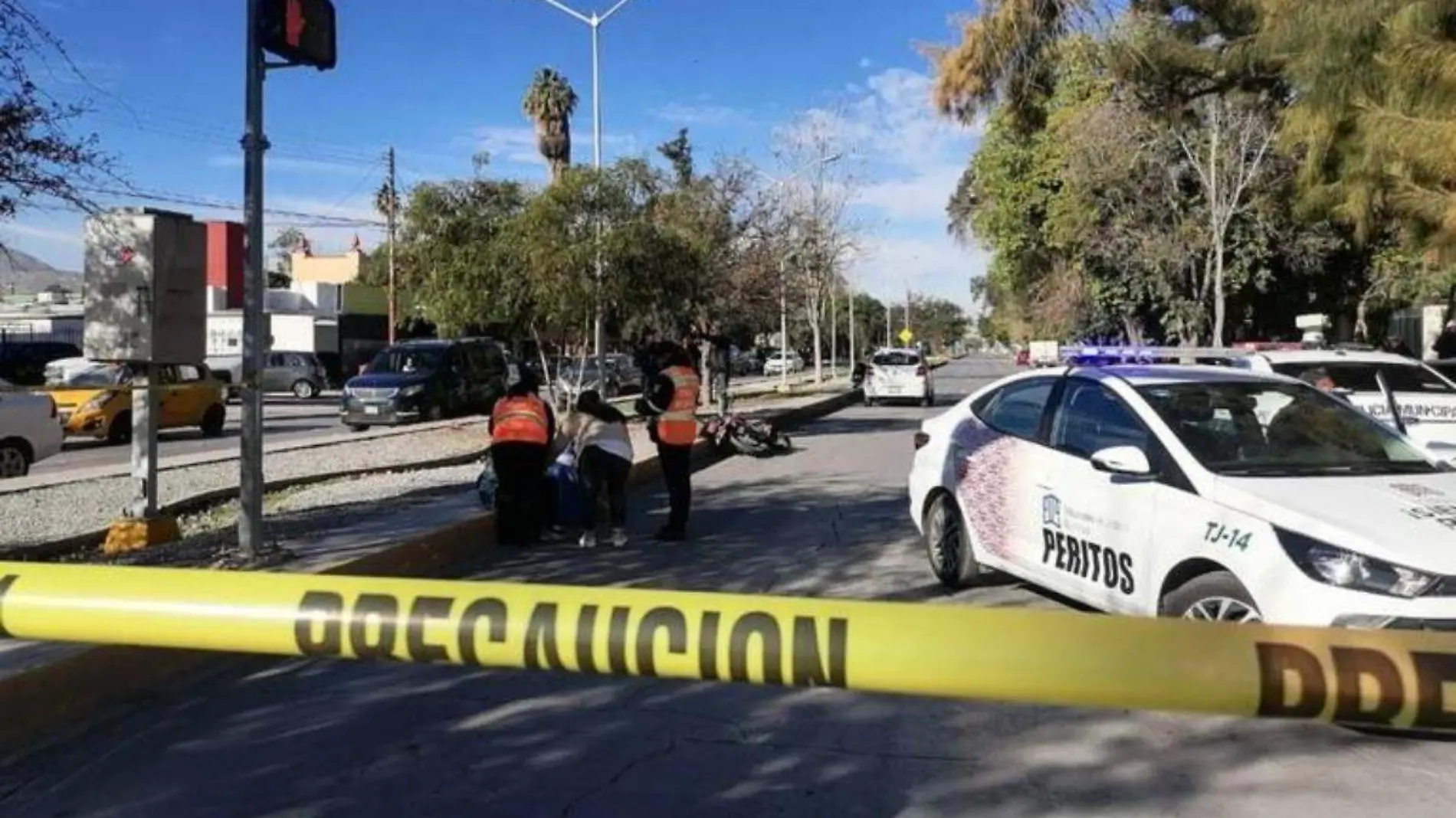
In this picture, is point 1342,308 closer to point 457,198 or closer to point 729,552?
point 457,198

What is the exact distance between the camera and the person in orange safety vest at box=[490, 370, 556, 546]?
966cm

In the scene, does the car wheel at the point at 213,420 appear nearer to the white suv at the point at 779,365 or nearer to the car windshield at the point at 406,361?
the car windshield at the point at 406,361

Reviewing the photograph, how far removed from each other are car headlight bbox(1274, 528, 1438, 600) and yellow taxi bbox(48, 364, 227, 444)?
56.8ft

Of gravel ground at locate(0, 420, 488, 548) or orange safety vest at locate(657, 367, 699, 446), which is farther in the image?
gravel ground at locate(0, 420, 488, 548)

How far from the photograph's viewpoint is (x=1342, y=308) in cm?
4153

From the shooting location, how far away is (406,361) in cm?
2588

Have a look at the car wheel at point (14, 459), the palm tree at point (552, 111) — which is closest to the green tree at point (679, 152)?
the palm tree at point (552, 111)

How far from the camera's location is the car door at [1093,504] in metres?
5.91

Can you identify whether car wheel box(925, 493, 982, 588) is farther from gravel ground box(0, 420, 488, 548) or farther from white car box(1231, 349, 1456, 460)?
gravel ground box(0, 420, 488, 548)

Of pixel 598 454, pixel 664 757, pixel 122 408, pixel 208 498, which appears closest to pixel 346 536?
pixel 598 454

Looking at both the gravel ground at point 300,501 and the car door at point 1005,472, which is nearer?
the car door at point 1005,472

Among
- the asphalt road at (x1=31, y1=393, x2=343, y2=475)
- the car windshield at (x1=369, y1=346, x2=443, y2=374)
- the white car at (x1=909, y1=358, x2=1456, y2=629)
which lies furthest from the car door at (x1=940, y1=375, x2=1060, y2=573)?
the car windshield at (x1=369, y1=346, x2=443, y2=374)

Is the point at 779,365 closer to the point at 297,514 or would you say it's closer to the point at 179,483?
the point at 179,483

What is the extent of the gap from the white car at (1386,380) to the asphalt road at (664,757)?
6.37 metres
